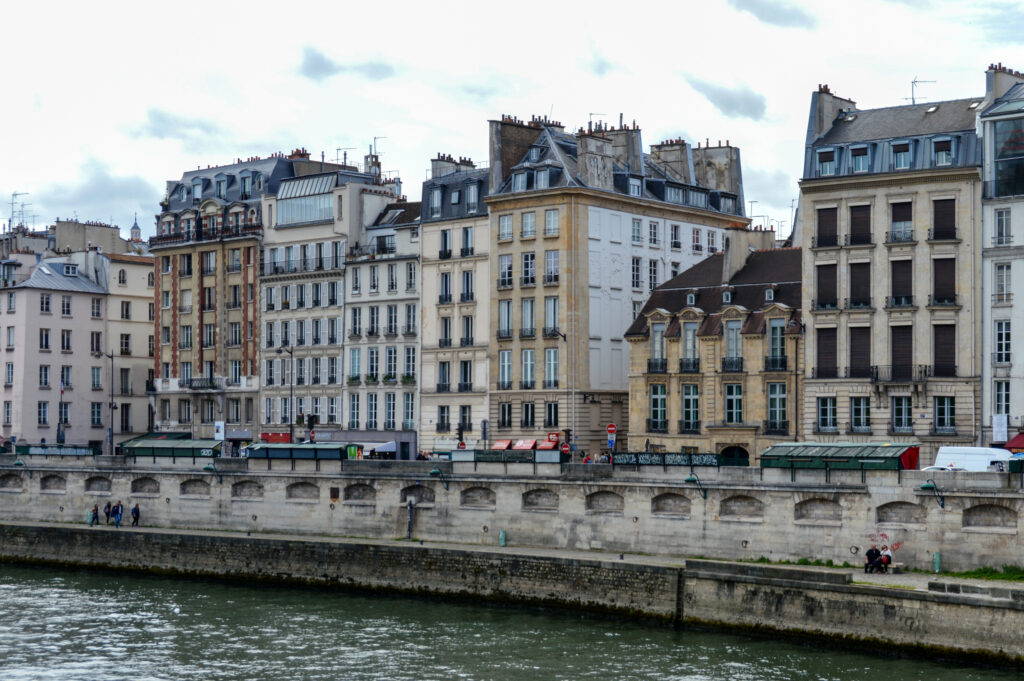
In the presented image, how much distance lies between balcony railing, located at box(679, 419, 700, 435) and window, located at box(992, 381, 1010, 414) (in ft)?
45.9

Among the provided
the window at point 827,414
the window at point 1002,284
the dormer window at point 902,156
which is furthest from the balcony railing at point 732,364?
the window at point 1002,284

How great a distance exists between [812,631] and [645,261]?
36399mm

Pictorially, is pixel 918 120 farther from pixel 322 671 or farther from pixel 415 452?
pixel 322 671

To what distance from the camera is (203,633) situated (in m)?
51.6

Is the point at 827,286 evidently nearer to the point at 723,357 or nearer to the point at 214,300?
the point at 723,357

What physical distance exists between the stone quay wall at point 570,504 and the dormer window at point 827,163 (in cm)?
1765

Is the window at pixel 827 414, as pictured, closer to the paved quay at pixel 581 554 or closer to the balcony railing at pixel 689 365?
the balcony railing at pixel 689 365

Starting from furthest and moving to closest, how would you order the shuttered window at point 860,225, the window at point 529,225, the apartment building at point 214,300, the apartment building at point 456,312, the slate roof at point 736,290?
the apartment building at point 214,300 < the apartment building at point 456,312 < the window at point 529,225 < the slate roof at point 736,290 < the shuttered window at point 860,225

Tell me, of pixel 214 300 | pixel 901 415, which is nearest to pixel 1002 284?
pixel 901 415

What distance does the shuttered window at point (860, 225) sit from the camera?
6650cm

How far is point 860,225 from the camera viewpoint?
6675 cm

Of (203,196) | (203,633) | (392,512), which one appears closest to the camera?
(203,633)

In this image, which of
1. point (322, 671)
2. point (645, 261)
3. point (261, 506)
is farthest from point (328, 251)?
point (322, 671)

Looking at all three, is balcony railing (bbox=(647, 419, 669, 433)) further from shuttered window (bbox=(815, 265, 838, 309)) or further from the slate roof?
shuttered window (bbox=(815, 265, 838, 309))
